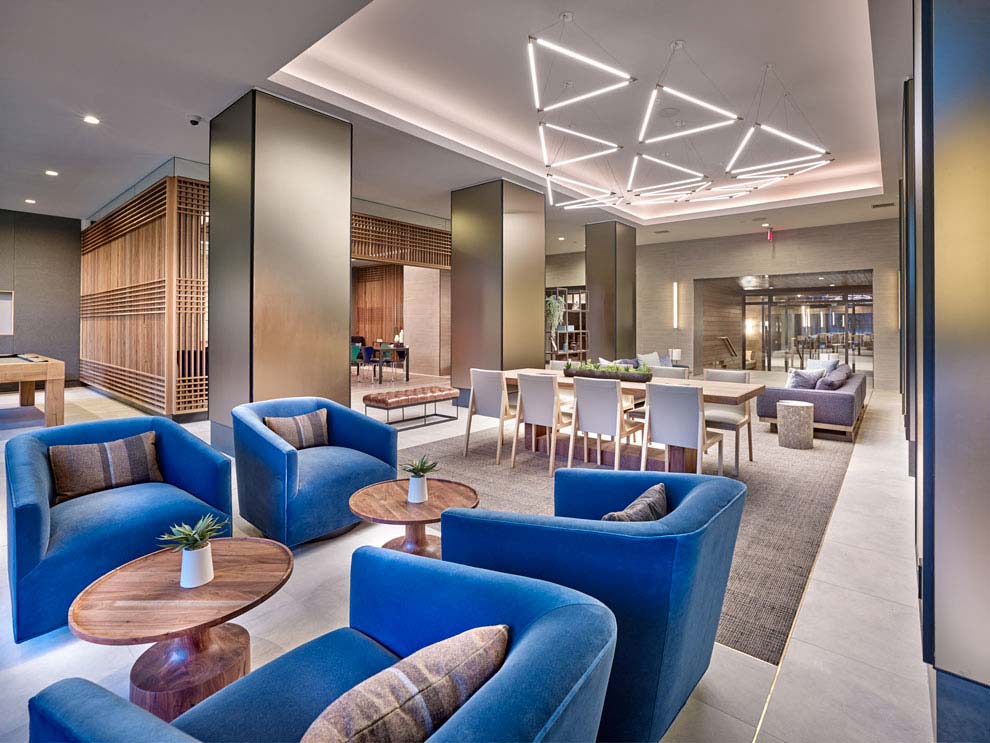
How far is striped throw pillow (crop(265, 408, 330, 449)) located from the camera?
10.9 ft

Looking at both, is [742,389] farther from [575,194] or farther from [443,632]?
[575,194]

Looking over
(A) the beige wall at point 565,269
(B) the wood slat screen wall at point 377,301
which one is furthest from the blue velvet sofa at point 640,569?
(A) the beige wall at point 565,269

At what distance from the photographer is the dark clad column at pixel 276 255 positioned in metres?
4.67

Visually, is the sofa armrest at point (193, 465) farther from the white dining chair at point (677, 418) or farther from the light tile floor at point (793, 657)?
the white dining chair at point (677, 418)

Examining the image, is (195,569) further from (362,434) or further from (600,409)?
(600,409)

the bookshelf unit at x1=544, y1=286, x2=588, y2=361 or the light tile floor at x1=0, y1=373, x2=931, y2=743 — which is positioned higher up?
the bookshelf unit at x1=544, y1=286, x2=588, y2=361

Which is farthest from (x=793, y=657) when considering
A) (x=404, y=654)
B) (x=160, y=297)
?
(x=160, y=297)

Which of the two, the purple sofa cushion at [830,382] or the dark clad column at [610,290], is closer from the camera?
the purple sofa cushion at [830,382]

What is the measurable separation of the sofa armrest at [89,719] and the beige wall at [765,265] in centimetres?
1255

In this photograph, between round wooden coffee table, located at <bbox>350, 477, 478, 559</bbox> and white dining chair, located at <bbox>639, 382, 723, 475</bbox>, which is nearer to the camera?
round wooden coffee table, located at <bbox>350, 477, 478, 559</bbox>

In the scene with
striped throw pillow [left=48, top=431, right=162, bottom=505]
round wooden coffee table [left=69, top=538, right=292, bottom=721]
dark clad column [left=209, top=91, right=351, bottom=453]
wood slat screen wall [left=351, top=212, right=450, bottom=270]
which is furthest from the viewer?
wood slat screen wall [left=351, top=212, right=450, bottom=270]

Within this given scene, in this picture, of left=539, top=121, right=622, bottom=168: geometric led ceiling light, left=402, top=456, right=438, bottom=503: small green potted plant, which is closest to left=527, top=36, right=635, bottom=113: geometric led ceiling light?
left=539, top=121, right=622, bottom=168: geometric led ceiling light

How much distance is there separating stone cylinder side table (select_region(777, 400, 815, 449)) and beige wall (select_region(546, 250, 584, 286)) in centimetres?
912

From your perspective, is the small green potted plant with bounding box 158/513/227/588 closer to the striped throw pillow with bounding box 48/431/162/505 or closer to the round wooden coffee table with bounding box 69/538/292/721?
the round wooden coffee table with bounding box 69/538/292/721
